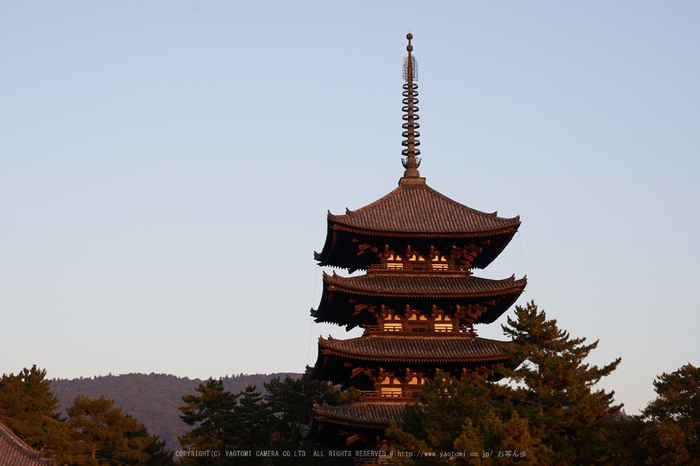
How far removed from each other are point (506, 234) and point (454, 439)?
551 inches

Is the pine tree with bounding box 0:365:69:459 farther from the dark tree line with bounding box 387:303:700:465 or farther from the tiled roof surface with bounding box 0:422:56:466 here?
the dark tree line with bounding box 387:303:700:465

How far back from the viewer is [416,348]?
38250 mm

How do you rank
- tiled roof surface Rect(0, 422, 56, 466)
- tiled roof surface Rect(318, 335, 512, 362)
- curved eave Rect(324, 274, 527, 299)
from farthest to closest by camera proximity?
tiled roof surface Rect(0, 422, 56, 466)
curved eave Rect(324, 274, 527, 299)
tiled roof surface Rect(318, 335, 512, 362)

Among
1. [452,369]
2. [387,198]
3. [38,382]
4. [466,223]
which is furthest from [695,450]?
[38,382]

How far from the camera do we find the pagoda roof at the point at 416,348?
37281 millimetres

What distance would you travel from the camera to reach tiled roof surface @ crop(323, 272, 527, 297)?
38438 millimetres

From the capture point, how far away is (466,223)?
136 feet

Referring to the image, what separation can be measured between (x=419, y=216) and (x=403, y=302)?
503 centimetres

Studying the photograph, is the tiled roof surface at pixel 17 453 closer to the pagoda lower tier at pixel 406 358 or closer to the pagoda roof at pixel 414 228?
the pagoda lower tier at pixel 406 358

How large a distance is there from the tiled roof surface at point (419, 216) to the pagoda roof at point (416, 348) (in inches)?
207

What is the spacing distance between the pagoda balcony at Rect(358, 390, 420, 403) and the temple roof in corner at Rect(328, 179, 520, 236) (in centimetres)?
763

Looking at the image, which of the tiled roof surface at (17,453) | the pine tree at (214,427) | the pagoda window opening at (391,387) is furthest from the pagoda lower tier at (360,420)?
the pine tree at (214,427)

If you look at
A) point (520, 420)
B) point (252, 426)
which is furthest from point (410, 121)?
point (252, 426)

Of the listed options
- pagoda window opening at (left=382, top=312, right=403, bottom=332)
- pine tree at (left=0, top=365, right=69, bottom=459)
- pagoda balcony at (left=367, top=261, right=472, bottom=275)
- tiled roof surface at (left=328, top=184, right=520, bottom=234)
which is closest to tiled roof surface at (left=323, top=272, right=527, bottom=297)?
pagoda balcony at (left=367, top=261, right=472, bottom=275)
